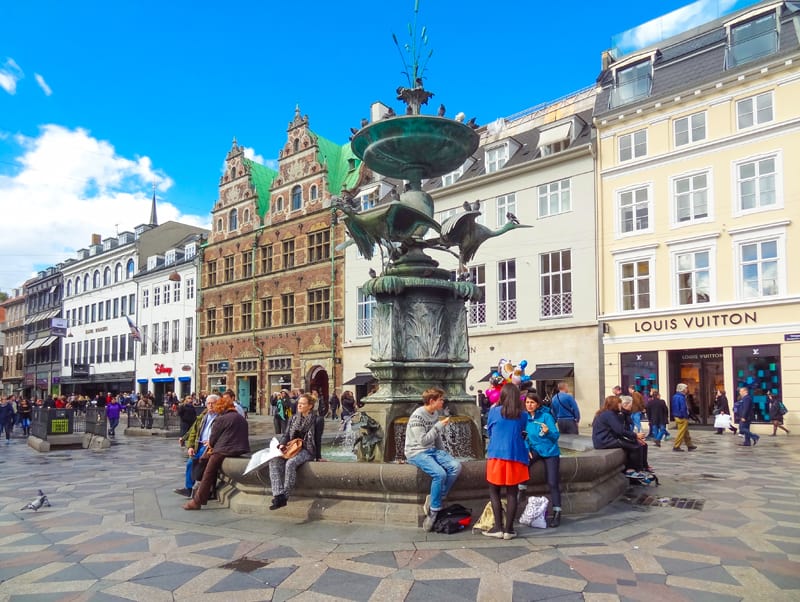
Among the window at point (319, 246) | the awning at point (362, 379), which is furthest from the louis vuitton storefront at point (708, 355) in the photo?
the window at point (319, 246)

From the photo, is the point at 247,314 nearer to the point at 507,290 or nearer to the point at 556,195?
the point at 507,290

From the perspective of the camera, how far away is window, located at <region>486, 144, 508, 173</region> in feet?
105

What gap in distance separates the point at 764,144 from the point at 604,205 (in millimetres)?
6077

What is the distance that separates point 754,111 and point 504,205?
10760mm

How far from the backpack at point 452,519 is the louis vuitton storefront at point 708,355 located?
19476mm

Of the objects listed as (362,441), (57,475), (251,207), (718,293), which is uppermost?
(251,207)

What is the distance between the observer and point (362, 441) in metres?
8.93

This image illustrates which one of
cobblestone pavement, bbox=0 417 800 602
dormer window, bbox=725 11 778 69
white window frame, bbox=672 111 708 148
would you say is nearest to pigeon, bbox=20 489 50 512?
cobblestone pavement, bbox=0 417 800 602

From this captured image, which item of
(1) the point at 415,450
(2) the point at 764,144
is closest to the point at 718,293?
(2) the point at 764,144

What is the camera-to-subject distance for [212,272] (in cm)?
4606

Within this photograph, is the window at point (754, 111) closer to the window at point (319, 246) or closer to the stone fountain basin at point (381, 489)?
the stone fountain basin at point (381, 489)

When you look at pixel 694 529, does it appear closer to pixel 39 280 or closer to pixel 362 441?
pixel 362 441

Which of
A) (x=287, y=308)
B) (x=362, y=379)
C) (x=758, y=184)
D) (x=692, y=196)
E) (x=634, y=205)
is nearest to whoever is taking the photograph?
(x=758, y=184)

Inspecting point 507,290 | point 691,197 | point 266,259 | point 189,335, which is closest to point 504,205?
point 507,290
